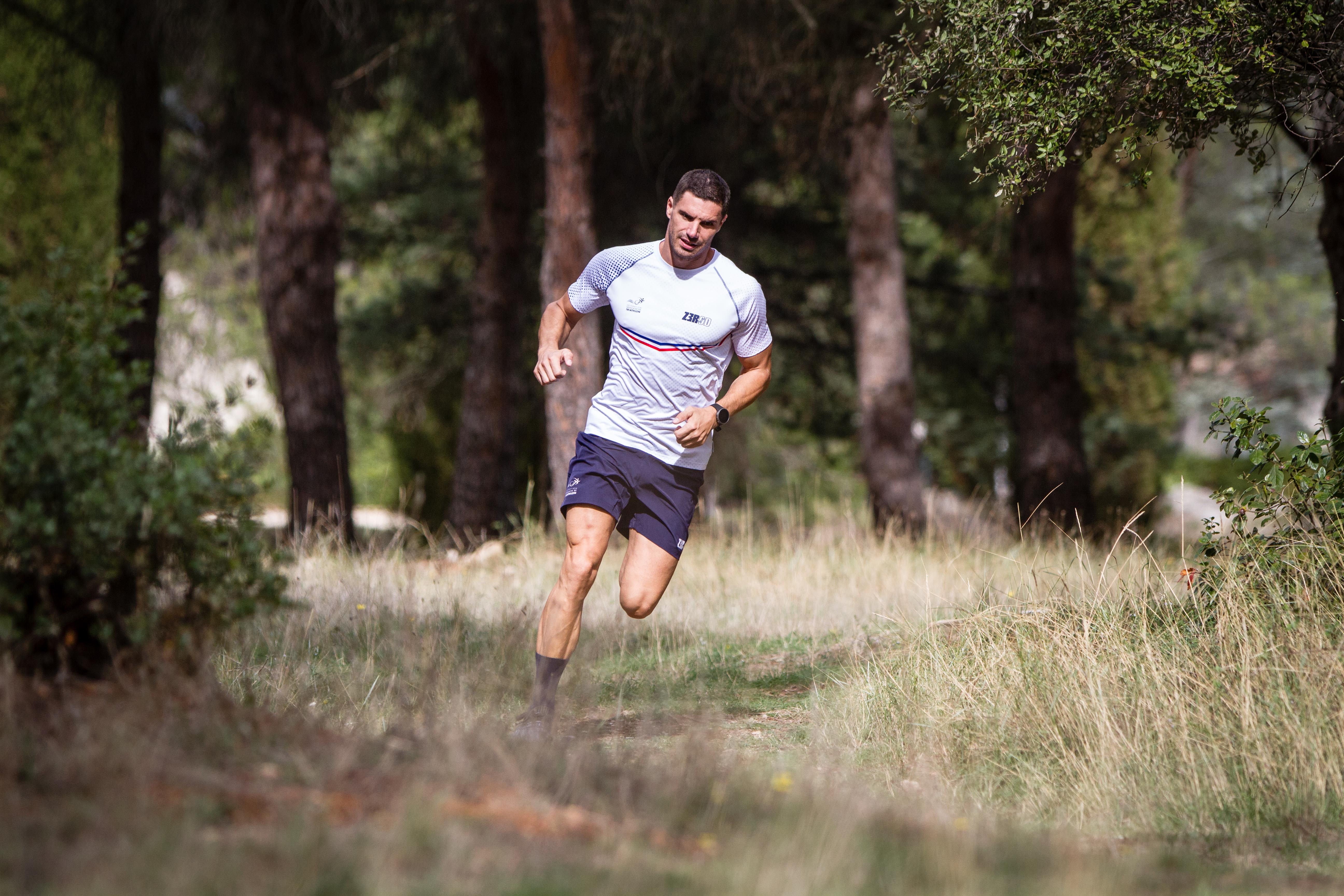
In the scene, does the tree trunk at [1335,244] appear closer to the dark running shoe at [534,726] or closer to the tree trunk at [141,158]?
the dark running shoe at [534,726]

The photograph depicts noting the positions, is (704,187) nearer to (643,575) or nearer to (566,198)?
(643,575)

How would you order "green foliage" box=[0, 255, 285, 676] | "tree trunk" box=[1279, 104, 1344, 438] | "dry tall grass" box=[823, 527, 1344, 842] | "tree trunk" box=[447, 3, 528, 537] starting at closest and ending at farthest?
1. "green foliage" box=[0, 255, 285, 676]
2. "dry tall grass" box=[823, 527, 1344, 842]
3. "tree trunk" box=[1279, 104, 1344, 438]
4. "tree trunk" box=[447, 3, 528, 537]

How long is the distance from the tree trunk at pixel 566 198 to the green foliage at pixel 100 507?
6.14 m

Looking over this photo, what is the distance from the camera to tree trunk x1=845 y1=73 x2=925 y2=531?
11445mm

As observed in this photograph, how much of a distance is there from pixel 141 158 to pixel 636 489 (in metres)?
10.2

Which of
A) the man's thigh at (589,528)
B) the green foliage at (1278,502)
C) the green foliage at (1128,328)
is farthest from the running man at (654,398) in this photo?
the green foliage at (1128,328)

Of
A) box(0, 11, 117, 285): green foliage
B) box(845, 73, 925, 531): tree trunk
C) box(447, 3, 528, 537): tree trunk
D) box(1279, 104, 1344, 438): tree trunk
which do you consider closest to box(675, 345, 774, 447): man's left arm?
box(1279, 104, 1344, 438): tree trunk

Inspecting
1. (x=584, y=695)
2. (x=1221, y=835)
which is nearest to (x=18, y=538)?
(x=584, y=695)

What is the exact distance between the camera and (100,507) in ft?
11.3

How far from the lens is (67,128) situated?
1445 centimetres

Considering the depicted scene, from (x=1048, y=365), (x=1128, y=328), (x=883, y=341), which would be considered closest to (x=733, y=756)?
(x=883, y=341)

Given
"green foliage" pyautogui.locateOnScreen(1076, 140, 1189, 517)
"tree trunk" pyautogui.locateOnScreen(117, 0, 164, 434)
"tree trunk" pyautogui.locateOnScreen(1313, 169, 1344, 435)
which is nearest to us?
"tree trunk" pyautogui.locateOnScreen(1313, 169, 1344, 435)

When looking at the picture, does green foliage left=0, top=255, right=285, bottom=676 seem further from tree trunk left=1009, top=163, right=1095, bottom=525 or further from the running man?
tree trunk left=1009, top=163, right=1095, bottom=525

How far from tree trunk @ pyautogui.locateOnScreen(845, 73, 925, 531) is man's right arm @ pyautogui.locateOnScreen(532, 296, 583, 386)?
21.7ft
